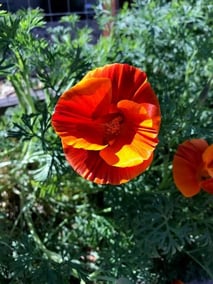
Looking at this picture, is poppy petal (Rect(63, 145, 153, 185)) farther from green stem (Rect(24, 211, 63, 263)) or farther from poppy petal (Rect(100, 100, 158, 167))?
green stem (Rect(24, 211, 63, 263))

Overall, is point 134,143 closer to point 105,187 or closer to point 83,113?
point 83,113

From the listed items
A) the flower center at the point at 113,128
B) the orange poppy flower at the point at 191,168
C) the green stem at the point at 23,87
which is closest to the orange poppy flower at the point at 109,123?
the flower center at the point at 113,128

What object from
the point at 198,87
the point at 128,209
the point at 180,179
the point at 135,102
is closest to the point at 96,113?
the point at 135,102

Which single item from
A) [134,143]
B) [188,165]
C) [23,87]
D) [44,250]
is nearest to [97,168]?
[134,143]

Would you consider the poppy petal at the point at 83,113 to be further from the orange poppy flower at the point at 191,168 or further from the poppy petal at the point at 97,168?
the orange poppy flower at the point at 191,168

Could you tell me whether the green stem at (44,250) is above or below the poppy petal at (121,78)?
below

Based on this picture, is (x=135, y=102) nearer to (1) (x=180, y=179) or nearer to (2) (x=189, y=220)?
(1) (x=180, y=179)

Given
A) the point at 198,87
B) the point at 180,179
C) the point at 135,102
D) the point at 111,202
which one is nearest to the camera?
the point at 135,102
